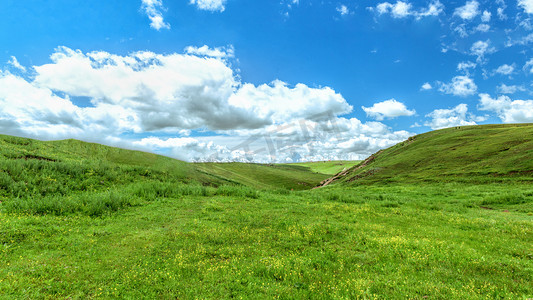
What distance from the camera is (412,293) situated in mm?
7836

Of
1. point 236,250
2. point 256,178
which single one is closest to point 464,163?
point 236,250

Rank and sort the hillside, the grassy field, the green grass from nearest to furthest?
1. the grassy field
2. the hillside
3. the green grass

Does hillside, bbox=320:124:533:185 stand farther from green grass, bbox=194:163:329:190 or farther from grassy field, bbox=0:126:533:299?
green grass, bbox=194:163:329:190

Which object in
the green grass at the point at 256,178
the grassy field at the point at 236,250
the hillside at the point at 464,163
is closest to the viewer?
the grassy field at the point at 236,250

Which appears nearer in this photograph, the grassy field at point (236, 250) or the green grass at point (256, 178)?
the grassy field at point (236, 250)

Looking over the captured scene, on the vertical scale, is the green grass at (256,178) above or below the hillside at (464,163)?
below

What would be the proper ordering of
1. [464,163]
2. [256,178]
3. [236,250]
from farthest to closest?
[256,178] → [464,163] → [236,250]

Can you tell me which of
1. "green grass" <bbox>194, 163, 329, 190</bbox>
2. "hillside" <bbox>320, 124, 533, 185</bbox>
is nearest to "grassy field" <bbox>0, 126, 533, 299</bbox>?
"hillside" <bbox>320, 124, 533, 185</bbox>

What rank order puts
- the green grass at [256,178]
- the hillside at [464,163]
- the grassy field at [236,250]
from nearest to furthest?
1. the grassy field at [236,250]
2. the hillside at [464,163]
3. the green grass at [256,178]

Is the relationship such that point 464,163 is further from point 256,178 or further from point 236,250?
point 256,178

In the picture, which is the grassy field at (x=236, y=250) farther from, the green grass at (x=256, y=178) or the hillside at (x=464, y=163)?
the green grass at (x=256, y=178)

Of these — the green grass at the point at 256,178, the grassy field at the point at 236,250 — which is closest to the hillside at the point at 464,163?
the grassy field at the point at 236,250

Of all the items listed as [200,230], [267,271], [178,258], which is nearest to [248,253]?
[267,271]

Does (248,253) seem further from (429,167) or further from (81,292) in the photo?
(429,167)
